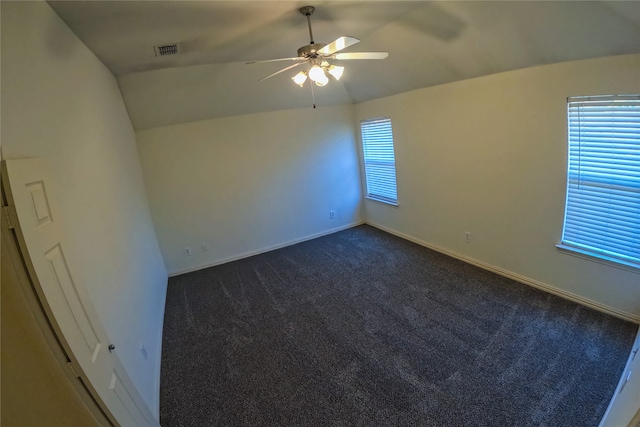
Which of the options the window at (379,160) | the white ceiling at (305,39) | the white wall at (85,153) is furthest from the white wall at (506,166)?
the white wall at (85,153)

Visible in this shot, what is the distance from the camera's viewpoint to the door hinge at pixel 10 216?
115 cm

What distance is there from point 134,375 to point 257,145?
3538 millimetres

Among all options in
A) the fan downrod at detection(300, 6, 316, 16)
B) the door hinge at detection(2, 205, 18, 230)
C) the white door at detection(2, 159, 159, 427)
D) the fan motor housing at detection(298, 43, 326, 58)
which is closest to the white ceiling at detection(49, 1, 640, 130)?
the fan downrod at detection(300, 6, 316, 16)

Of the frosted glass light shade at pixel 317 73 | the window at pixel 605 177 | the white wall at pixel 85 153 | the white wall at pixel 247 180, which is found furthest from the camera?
the white wall at pixel 247 180

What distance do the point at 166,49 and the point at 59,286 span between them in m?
2.28

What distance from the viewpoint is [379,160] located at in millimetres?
5191

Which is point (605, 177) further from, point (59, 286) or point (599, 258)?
point (59, 286)

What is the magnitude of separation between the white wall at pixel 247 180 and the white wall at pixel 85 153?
120 cm

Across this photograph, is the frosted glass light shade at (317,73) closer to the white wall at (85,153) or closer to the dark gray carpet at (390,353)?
the white wall at (85,153)

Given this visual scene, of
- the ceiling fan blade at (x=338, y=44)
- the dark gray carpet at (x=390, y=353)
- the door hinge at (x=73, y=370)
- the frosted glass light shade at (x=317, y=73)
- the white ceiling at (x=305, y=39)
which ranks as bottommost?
the dark gray carpet at (x=390, y=353)

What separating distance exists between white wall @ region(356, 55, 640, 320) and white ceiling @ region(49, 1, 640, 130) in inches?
6.8

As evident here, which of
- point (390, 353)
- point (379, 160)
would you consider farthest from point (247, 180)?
point (390, 353)

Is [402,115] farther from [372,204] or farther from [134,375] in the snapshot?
[134,375]

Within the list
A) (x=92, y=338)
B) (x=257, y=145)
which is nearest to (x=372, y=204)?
(x=257, y=145)
